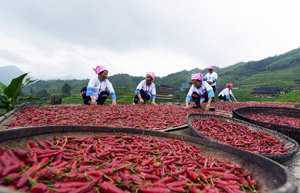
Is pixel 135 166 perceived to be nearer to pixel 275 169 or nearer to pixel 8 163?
pixel 8 163

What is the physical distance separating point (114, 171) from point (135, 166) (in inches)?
11.6

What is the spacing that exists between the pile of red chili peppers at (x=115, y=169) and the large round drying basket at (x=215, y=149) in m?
0.10

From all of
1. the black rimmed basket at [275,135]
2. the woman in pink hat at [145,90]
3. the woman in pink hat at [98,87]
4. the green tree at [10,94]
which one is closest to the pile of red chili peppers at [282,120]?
the black rimmed basket at [275,135]

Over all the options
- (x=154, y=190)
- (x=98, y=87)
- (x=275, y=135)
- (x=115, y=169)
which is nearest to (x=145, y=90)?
(x=98, y=87)

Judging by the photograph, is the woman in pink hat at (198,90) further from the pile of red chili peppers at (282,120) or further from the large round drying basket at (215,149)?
the large round drying basket at (215,149)

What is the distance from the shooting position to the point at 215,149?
2172mm

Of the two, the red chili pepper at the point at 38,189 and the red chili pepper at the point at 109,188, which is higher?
the red chili pepper at the point at 38,189

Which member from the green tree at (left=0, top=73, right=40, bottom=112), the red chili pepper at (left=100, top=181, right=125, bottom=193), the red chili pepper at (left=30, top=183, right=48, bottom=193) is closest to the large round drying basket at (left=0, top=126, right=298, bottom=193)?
the red chili pepper at (left=30, top=183, right=48, bottom=193)

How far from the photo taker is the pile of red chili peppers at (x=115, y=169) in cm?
122

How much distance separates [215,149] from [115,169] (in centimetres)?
139

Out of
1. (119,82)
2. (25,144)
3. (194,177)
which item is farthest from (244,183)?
(119,82)

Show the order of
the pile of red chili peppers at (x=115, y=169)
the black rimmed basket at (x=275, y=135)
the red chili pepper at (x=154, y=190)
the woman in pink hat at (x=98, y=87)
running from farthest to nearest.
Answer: the woman in pink hat at (x=98, y=87) → the black rimmed basket at (x=275, y=135) → the red chili pepper at (x=154, y=190) → the pile of red chili peppers at (x=115, y=169)

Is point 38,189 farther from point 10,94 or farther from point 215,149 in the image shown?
point 10,94

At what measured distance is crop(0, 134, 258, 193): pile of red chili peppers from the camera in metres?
1.22
